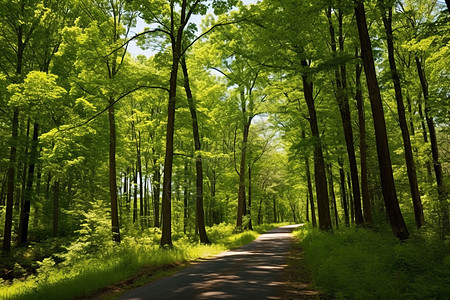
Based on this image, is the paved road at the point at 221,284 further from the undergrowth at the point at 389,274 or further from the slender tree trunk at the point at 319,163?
the slender tree trunk at the point at 319,163

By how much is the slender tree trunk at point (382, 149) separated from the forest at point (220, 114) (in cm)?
5

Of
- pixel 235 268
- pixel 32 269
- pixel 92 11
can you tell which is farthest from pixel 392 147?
pixel 32 269

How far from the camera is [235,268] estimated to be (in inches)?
416

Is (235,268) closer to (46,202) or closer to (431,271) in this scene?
(431,271)

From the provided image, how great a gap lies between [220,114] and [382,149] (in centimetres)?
1970

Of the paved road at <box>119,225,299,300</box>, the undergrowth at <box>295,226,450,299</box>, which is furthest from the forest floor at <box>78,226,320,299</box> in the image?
the undergrowth at <box>295,226,450,299</box>

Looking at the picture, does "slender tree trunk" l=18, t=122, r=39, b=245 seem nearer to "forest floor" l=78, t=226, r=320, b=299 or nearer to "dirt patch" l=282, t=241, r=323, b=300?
"forest floor" l=78, t=226, r=320, b=299

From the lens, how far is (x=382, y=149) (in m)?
10.3

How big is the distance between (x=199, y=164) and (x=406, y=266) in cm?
1467

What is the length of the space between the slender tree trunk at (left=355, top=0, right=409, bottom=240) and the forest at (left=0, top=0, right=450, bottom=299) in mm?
48

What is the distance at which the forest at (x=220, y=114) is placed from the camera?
966 cm

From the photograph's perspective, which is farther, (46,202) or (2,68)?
(46,202)

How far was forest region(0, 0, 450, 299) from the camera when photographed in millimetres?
9664

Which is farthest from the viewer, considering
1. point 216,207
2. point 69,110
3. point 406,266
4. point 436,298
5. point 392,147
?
point 216,207
